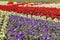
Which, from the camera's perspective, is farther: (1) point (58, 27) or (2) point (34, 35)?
(1) point (58, 27)

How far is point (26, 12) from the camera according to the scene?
898 centimetres

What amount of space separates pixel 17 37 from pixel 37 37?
370 mm

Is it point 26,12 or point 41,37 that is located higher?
point 41,37

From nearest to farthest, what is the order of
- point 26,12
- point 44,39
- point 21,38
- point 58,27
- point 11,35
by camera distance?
point 44,39 < point 21,38 < point 11,35 < point 58,27 < point 26,12

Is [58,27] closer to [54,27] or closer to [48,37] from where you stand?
[54,27]

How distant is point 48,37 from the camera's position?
3.50 m

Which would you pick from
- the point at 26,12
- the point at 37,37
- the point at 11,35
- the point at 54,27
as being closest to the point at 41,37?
the point at 37,37

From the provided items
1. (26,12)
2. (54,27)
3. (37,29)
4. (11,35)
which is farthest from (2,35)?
(26,12)

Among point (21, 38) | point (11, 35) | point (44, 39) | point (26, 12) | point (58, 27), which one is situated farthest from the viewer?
point (26, 12)

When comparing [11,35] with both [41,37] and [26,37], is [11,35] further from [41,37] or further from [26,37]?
[41,37]

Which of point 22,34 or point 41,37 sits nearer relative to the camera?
point 41,37

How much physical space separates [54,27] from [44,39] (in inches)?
51.5

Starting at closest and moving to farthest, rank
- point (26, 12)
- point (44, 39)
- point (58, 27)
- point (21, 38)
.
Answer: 1. point (44, 39)
2. point (21, 38)
3. point (58, 27)
4. point (26, 12)

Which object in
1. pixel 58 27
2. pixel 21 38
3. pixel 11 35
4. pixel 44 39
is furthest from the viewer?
pixel 58 27
